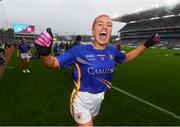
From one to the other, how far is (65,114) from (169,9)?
9348 centimetres

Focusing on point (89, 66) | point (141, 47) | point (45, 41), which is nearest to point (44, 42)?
point (45, 41)

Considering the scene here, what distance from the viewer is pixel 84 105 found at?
165 inches

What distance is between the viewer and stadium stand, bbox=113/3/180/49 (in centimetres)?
9744

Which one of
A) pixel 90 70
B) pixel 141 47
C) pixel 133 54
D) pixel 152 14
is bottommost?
pixel 90 70

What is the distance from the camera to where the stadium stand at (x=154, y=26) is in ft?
320

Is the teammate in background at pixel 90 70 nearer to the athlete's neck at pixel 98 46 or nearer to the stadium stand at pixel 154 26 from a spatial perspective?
the athlete's neck at pixel 98 46

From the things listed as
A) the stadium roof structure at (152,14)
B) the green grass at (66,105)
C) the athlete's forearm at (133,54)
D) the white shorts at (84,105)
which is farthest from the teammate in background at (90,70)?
the stadium roof structure at (152,14)

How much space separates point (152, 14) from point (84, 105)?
4250 inches

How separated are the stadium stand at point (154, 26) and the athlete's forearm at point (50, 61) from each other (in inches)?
3389

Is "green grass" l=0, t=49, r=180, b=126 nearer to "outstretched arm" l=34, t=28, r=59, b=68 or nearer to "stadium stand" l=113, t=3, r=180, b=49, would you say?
"outstretched arm" l=34, t=28, r=59, b=68

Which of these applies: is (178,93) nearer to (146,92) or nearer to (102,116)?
(146,92)

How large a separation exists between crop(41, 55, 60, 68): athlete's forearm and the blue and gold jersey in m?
0.10

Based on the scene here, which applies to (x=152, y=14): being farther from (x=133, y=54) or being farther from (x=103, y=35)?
(x=103, y=35)

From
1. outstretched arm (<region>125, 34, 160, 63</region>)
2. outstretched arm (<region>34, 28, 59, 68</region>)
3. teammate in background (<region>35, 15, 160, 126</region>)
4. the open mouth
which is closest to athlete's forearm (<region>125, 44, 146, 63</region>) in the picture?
outstretched arm (<region>125, 34, 160, 63</region>)
